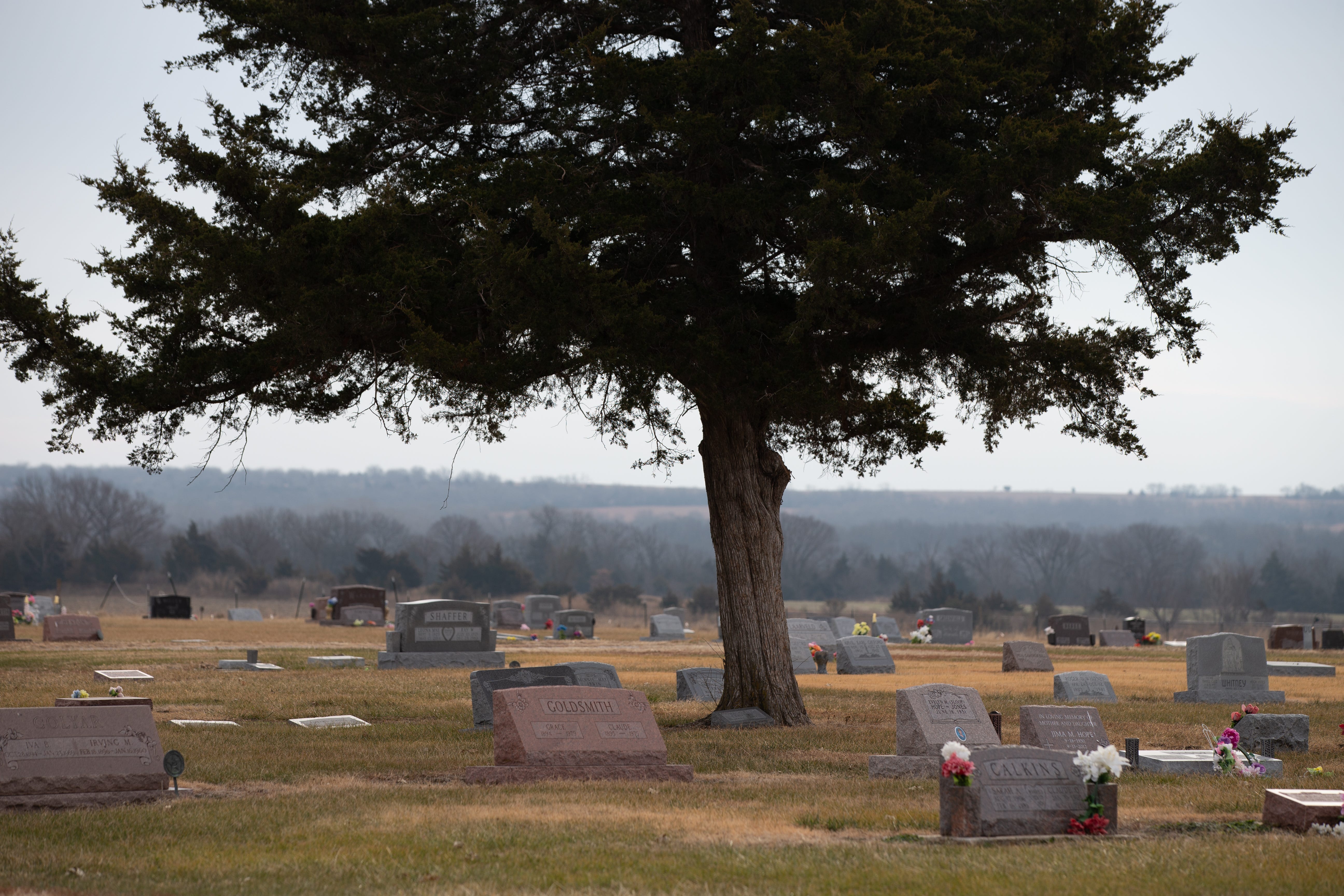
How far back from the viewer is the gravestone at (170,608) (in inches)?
2184

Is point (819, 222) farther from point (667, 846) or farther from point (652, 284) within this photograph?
point (667, 846)

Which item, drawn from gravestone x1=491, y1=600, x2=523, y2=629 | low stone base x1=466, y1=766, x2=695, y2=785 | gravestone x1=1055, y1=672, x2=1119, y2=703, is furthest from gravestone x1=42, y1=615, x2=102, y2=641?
low stone base x1=466, y1=766, x2=695, y2=785

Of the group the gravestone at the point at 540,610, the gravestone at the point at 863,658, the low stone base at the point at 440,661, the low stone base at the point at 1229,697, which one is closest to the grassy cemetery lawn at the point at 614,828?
the low stone base at the point at 1229,697

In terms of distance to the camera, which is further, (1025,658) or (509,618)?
(509,618)

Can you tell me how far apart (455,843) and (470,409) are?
8.14m

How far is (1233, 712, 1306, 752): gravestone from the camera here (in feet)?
49.6

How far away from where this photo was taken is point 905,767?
40.5 feet

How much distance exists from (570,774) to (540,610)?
4550 cm

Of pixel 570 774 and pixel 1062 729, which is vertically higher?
pixel 1062 729

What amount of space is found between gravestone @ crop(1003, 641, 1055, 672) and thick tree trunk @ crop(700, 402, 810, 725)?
14.9m

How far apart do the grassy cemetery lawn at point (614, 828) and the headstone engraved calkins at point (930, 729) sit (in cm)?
42

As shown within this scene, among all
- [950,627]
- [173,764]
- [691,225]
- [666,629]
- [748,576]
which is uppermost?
[691,225]

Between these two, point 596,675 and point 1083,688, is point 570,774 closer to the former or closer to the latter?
point 596,675

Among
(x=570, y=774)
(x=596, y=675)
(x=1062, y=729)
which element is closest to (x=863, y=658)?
(x=596, y=675)
